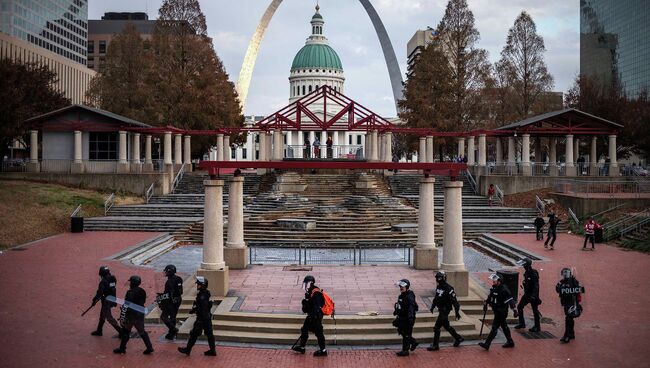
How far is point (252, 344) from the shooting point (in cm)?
1429

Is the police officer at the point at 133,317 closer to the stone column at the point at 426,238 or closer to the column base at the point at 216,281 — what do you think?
the column base at the point at 216,281

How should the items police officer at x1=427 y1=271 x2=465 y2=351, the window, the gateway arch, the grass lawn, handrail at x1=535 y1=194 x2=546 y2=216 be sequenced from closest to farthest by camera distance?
police officer at x1=427 y1=271 x2=465 y2=351 → the grass lawn → handrail at x1=535 y1=194 x2=546 y2=216 → the window → the gateway arch

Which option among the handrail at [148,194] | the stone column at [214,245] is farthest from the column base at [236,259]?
the handrail at [148,194]

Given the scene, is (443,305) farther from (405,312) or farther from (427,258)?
(427,258)

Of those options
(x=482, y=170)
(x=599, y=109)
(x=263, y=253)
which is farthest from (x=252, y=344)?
(x=599, y=109)

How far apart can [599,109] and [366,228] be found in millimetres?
35064

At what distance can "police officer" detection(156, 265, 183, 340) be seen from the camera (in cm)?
1420

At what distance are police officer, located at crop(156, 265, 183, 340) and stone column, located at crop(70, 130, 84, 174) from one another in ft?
111

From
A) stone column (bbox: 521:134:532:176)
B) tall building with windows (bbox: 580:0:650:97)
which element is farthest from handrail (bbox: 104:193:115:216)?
tall building with windows (bbox: 580:0:650:97)

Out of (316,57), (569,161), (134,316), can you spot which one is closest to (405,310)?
(134,316)

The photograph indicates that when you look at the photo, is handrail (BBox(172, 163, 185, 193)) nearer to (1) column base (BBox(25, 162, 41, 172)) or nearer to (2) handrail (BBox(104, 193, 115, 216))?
(2) handrail (BBox(104, 193, 115, 216))

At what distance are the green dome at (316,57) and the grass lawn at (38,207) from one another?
106602mm

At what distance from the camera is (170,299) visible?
46.9 feet

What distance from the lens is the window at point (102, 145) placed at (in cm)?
4675
